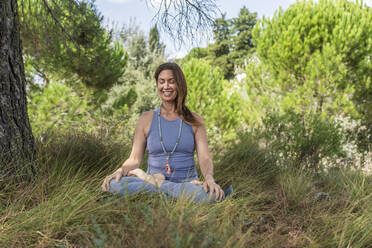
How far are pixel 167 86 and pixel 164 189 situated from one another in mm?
894

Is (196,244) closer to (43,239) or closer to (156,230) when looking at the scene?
(156,230)

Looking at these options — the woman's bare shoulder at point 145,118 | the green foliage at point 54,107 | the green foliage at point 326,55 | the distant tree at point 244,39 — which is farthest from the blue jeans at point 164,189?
the distant tree at point 244,39

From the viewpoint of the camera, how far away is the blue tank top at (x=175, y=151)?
8.22 ft

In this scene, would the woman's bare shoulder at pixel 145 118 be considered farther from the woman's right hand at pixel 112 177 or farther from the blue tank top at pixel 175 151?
the woman's right hand at pixel 112 177

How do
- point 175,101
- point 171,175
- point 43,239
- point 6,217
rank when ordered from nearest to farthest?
point 43,239, point 6,217, point 171,175, point 175,101

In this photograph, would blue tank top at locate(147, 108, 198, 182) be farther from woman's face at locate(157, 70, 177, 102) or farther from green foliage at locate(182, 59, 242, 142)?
green foliage at locate(182, 59, 242, 142)

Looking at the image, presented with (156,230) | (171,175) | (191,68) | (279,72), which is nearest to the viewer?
(156,230)

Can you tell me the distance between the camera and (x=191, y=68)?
9547 mm

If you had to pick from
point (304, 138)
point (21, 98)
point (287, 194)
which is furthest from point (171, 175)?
point (304, 138)

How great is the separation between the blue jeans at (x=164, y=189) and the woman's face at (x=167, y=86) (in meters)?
0.76

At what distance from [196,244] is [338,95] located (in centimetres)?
734

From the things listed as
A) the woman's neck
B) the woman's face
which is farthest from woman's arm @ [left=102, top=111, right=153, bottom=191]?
the woman's face

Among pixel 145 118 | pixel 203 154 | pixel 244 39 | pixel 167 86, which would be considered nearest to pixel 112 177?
pixel 145 118

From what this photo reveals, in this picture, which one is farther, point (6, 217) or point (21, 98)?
point (21, 98)
